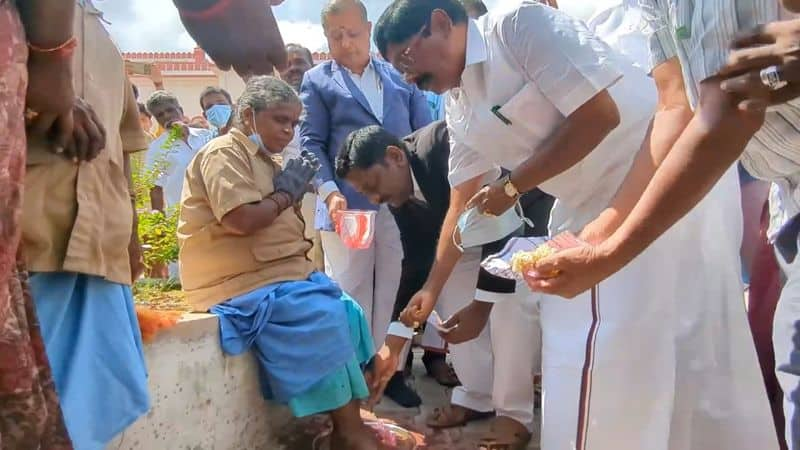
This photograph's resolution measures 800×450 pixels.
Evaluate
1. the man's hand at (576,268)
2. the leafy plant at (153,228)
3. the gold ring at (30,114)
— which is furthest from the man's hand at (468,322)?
the leafy plant at (153,228)

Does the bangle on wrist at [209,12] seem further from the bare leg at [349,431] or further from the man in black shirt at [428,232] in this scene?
the man in black shirt at [428,232]

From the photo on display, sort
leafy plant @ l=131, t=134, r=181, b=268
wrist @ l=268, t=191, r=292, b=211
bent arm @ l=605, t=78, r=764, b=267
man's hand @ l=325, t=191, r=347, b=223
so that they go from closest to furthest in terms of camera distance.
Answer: bent arm @ l=605, t=78, r=764, b=267 → wrist @ l=268, t=191, r=292, b=211 → man's hand @ l=325, t=191, r=347, b=223 → leafy plant @ l=131, t=134, r=181, b=268

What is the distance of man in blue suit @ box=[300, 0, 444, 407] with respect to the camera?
3.92m

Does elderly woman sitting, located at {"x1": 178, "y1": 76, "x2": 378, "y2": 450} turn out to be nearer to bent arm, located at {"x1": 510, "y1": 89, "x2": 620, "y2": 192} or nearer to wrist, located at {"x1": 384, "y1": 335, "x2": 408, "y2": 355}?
wrist, located at {"x1": 384, "y1": 335, "x2": 408, "y2": 355}

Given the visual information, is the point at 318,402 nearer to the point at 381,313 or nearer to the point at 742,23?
the point at 381,313

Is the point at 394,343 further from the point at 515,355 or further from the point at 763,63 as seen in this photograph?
the point at 763,63

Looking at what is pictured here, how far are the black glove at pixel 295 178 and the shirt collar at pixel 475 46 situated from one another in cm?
85

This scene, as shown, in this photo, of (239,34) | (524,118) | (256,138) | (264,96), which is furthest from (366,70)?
(239,34)

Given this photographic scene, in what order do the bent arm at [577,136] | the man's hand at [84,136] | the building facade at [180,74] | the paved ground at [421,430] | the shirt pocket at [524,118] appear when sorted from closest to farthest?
1. the man's hand at [84,136]
2. the bent arm at [577,136]
3. the shirt pocket at [524,118]
4. the paved ground at [421,430]
5. the building facade at [180,74]

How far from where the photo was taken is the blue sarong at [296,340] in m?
2.75

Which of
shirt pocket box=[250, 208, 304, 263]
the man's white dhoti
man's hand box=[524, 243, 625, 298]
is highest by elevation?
shirt pocket box=[250, 208, 304, 263]

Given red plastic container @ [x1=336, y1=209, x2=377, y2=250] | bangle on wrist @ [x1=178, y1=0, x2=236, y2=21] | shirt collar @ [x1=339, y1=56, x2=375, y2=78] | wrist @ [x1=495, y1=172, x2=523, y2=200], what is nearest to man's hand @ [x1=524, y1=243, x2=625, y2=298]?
bangle on wrist @ [x1=178, y1=0, x2=236, y2=21]

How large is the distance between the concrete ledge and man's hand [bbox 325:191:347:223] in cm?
106

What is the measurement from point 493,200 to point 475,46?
1.50 feet
